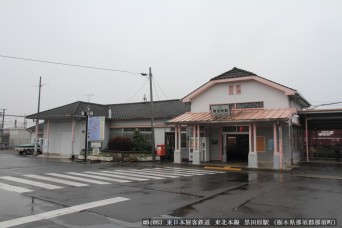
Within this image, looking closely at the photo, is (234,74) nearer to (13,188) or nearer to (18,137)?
(13,188)

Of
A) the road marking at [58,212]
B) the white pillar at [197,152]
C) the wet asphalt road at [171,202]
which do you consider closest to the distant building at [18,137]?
the white pillar at [197,152]

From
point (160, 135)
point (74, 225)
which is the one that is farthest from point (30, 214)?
point (160, 135)

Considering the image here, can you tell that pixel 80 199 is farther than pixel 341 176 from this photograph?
No

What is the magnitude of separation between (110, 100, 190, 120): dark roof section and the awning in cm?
377

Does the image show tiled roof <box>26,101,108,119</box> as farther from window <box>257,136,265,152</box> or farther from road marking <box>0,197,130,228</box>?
road marking <box>0,197,130,228</box>

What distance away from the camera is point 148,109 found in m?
29.7

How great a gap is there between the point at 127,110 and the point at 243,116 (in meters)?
14.8

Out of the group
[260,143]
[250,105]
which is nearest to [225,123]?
[250,105]

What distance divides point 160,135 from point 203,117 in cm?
653

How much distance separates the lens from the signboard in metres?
24.5

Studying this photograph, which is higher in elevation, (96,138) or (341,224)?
(96,138)

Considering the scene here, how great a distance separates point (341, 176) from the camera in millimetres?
15344

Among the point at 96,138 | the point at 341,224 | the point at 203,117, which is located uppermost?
the point at 203,117

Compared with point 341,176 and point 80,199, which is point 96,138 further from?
point 341,176
